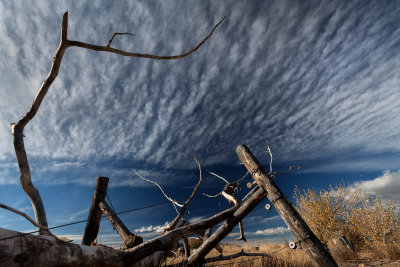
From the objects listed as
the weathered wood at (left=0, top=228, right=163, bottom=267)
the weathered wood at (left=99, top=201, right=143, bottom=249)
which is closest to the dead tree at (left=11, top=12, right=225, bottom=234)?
the weathered wood at (left=0, top=228, right=163, bottom=267)

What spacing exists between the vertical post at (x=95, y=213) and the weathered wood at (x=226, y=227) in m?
2.75

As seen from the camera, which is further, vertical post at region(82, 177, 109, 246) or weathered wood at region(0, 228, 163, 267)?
vertical post at region(82, 177, 109, 246)

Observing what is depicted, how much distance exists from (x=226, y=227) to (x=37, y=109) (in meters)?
3.91

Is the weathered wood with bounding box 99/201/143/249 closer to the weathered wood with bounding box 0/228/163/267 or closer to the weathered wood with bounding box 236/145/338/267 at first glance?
the weathered wood with bounding box 0/228/163/267

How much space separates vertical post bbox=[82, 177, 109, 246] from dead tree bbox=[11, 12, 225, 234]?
1644mm

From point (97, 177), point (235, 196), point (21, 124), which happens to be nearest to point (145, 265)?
point (21, 124)

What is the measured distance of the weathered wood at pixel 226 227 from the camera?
415 cm

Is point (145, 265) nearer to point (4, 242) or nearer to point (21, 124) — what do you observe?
point (4, 242)

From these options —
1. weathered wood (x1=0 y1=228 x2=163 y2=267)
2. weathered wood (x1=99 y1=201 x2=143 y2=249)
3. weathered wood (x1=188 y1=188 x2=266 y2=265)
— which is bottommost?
weathered wood (x1=0 y1=228 x2=163 y2=267)

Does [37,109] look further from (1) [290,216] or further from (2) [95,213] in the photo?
(1) [290,216]

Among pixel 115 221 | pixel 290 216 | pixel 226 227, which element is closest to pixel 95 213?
pixel 115 221

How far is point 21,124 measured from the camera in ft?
8.51

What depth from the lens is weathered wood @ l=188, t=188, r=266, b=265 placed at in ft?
13.6

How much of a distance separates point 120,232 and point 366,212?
12.3 meters
